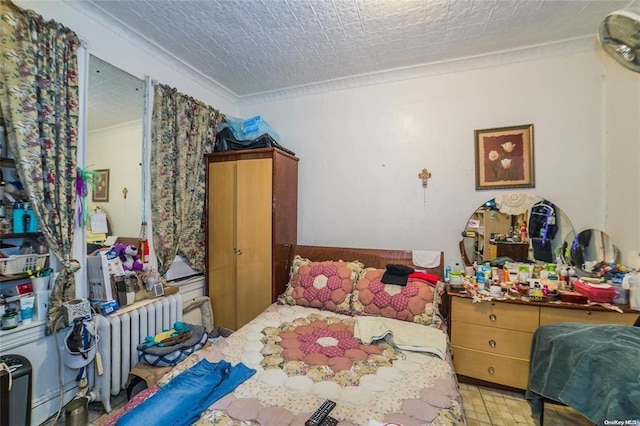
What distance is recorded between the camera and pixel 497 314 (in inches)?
80.4

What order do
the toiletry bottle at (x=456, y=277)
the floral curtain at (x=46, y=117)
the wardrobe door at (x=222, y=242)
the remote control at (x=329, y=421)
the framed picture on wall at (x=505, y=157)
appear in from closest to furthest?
the remote control at (x=329, y=421), the floral curtain at (x=46, y=117), the toiletry bottle at (x=456, y=277), the framed picture on wall at (x=505, y=157), the wardrobe door at (x=222, y=242)

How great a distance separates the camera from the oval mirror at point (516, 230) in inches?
89.8

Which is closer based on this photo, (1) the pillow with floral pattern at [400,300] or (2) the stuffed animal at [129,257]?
(1) the pillow with floral pattern at [400,300]

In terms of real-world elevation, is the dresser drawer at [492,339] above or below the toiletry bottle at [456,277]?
below

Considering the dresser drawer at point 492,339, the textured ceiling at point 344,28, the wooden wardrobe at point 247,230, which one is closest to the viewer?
the textured ceiling at point 344,28

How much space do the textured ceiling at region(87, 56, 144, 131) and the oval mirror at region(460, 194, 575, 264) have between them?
121 inches

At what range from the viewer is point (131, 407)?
1.17 metres

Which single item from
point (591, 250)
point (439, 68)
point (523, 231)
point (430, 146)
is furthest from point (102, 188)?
point (591, 250)

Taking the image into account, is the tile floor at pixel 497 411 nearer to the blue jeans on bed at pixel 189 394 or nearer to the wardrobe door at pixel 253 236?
the blue jeans on bed at pixel 189 394

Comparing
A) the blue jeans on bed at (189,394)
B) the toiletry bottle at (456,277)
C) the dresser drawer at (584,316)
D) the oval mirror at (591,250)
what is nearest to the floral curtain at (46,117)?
the blue jeans on bed at (189,394)

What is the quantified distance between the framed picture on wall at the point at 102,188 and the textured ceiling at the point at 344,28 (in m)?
1.14

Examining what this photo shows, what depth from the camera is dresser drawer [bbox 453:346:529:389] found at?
1979 millimetres

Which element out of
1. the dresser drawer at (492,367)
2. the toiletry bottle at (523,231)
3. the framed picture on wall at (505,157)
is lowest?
the dresser drawer at (492,367)

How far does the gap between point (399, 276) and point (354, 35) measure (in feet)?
6.42
